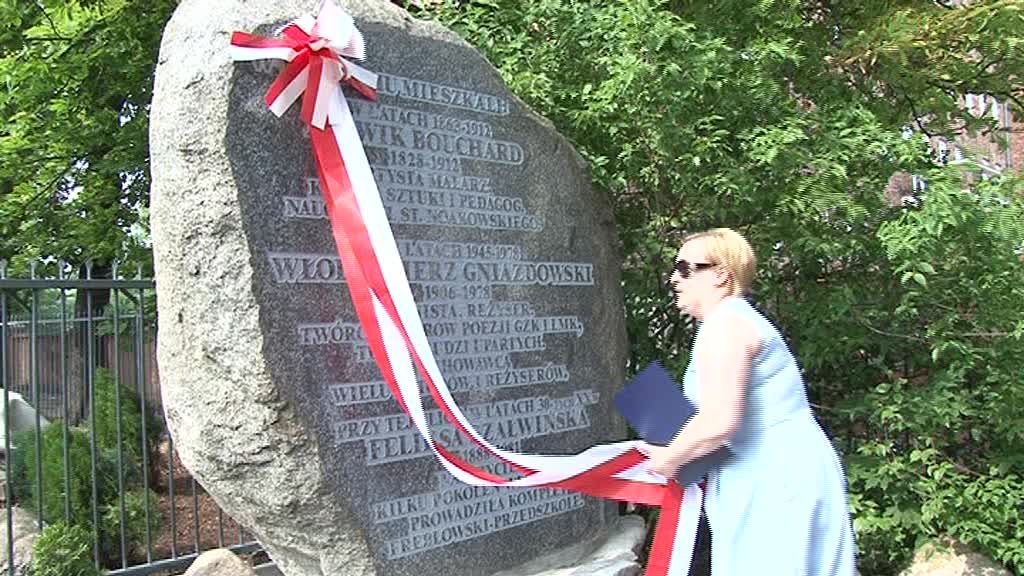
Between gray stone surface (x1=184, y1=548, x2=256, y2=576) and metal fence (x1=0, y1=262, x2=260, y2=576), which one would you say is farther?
metal fence (x1=0, y1=262, x2=260, y2=576)

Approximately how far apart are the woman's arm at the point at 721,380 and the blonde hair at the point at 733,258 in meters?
0.16

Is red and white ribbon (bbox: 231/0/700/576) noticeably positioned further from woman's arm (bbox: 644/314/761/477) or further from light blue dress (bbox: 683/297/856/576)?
woman's arm (bbox: 644/314/761/477)

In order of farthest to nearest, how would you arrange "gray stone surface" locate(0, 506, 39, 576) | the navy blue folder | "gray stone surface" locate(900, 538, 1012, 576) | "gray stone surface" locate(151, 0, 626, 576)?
"gray stone surface" locate(0, 506, 39, 576)
"gray stone surface" locate(900, 538, 1012, 576)
"gray stone surface" locate(151, 0, 626, 576)
the navy blue folder

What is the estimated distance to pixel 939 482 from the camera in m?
4.51

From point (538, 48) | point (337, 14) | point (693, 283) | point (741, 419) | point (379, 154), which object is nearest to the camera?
point (741, 419)

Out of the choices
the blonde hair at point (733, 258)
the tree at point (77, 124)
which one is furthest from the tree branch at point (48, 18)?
the blonde hair at point (733, 258)

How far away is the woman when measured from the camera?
2.51 metres

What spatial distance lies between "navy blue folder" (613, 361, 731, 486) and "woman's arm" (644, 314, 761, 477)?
23 centimetres

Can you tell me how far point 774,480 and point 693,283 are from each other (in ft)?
1.86

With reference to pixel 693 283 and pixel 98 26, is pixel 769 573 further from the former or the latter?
pixel 98 26

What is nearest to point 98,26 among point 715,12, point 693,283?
point 715,12

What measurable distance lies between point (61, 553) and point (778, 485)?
3.77 meters

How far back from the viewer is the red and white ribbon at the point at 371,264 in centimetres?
328

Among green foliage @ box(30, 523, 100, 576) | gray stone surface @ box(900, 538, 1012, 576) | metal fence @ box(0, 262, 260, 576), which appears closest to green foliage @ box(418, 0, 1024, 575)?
gray stone surface @ box(900, 538, 1012, 576)
